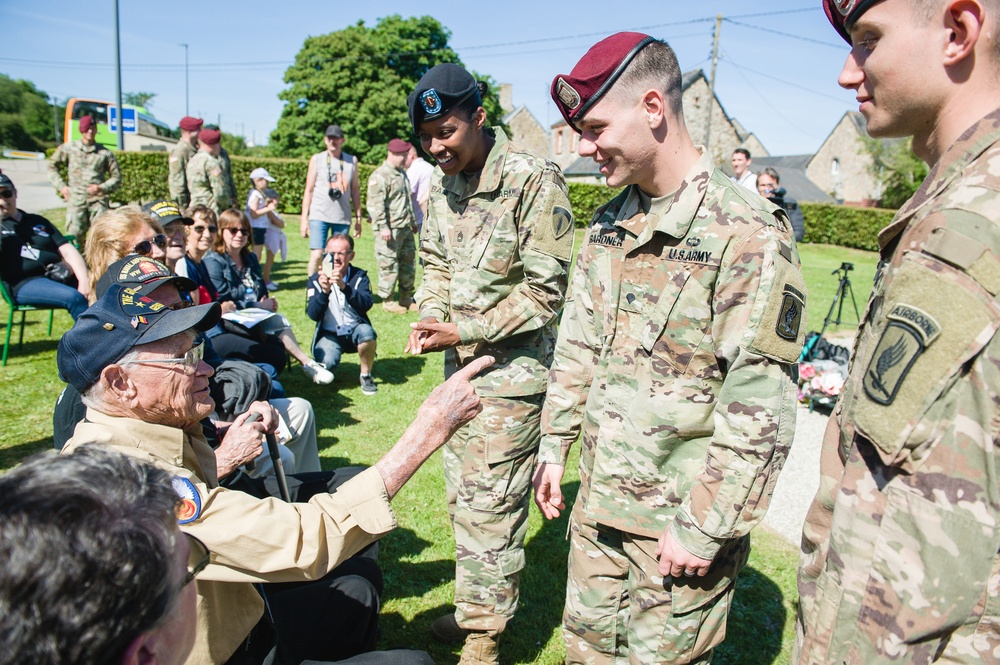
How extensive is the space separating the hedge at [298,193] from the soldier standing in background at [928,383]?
1527 cm

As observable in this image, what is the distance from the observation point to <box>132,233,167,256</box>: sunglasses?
14.5 ft

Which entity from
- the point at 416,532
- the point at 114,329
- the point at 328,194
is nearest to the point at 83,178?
the point at 328,194

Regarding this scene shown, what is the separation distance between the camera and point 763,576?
3.82 m

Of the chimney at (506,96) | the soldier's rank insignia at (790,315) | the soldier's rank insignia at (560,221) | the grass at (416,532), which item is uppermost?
the chimney at (506,96)

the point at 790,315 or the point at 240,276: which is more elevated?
the point at 790,315

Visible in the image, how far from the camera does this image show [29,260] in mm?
6570

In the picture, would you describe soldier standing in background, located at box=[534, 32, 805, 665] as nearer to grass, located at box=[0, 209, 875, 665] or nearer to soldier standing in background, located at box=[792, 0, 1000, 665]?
soldier standing in background, located at box=[792, 0, 1000, 665]

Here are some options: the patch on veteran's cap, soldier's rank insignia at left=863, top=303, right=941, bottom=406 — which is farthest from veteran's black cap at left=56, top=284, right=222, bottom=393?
soldier's rank insignia at left=863, top=303, right=941, bottom=406

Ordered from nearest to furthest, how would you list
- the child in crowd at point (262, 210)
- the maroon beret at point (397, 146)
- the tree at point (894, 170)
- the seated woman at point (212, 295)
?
the seated woman at point (212, 295) → the maroon beret at point (397, 146) → the child in crowd at point (262, 210) → the tree at point (894, 170)

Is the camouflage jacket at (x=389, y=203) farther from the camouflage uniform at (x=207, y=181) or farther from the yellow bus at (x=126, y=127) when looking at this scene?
the yellow bus at (x=126, y=127)

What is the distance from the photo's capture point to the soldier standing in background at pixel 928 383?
1.10 m

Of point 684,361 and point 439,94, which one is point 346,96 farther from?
point 684,361

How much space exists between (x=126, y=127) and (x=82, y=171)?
20.0 metres

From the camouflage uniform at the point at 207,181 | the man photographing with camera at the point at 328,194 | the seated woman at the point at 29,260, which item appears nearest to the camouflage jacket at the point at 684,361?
the seated woman at the point at 29,260
